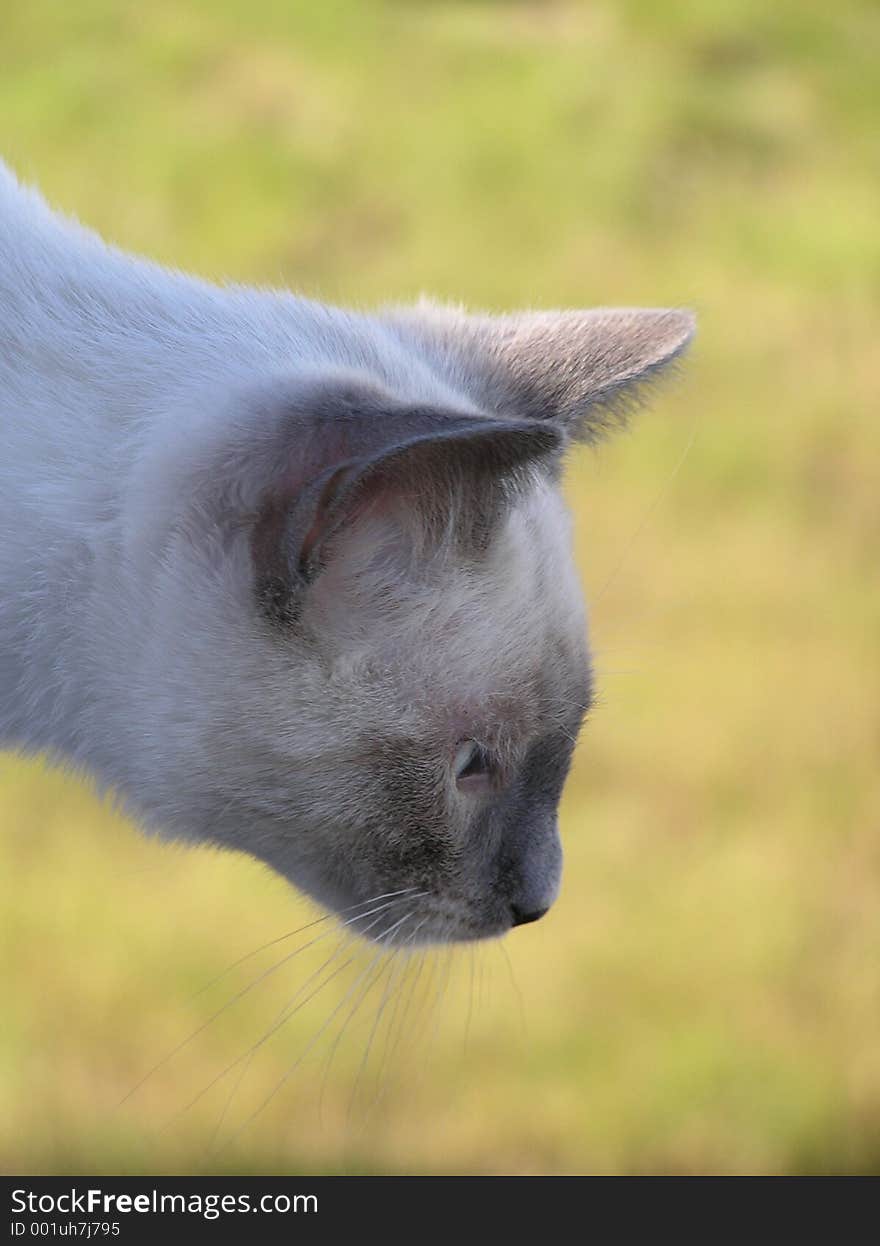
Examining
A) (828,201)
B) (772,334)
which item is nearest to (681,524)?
(772,334)

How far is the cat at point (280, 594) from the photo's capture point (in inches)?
35.3

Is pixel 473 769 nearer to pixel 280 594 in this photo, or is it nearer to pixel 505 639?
pixel 505 639

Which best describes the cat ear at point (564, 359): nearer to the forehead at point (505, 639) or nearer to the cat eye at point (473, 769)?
the forehead at point (505, 639)

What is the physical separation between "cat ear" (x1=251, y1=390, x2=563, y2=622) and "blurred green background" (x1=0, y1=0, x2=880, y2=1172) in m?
0.63

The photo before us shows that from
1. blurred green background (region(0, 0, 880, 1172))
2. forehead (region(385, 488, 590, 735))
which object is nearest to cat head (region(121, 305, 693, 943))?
forehead (region(385, 488, 590, 735))

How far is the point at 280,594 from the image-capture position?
90 cm

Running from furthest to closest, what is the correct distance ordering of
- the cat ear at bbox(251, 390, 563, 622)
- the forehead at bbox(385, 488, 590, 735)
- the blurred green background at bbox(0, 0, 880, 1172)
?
the blurred green background at bbox(0, 0, 880, 1172) < the forehead at bbox(385, 488, 590, 735) < the cat ear at bbox(251, 390, 563, 622)

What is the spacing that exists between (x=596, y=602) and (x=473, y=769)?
76cm

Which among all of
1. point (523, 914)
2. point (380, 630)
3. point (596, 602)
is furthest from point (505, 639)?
point (596, 602)

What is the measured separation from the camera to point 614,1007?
84.3 inches

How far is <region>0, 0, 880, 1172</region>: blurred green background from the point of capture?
2.07 metres

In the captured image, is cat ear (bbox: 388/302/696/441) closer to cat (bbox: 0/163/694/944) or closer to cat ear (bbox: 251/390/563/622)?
cat (bbox: 0/163/694/944)

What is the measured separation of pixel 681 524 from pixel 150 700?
1765 millimetres

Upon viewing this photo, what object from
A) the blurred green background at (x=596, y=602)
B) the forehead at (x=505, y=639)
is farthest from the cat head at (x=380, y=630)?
the blurred green background at (x=596, y=602)
